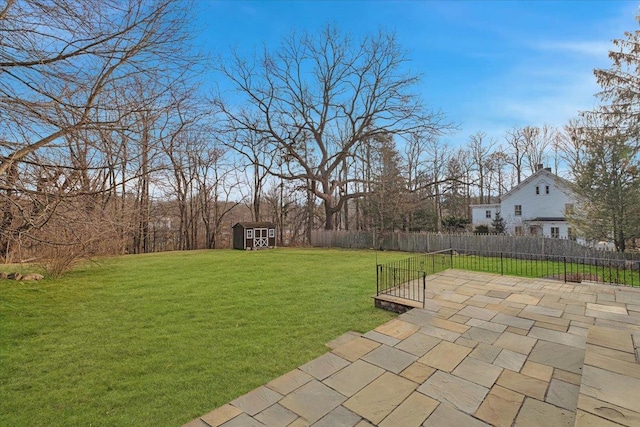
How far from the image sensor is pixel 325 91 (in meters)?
19.5

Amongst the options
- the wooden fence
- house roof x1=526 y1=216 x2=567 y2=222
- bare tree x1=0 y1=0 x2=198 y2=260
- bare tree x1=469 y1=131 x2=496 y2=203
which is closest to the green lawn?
bare tree x1=0 y1=0 x2=198 y2=260

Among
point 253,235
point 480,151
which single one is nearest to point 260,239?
point 253,235

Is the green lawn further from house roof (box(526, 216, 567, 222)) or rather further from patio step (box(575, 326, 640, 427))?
house roof (box(526, 216, 567, 222))

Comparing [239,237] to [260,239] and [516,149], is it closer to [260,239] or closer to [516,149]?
[260,239]

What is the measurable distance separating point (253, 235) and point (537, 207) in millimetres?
19918

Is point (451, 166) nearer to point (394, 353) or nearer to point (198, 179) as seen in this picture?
point (198, 179)

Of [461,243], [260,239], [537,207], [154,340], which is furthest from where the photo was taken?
[537,207]

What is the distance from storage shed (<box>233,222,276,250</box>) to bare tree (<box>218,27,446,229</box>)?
13.2ft

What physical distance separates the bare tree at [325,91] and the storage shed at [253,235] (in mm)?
4012

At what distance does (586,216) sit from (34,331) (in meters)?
17.1

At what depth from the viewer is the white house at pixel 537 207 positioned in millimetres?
19906

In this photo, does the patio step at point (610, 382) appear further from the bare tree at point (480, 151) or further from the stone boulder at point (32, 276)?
the bare tree at point (480, 151)

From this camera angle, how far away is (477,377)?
3.04 metres

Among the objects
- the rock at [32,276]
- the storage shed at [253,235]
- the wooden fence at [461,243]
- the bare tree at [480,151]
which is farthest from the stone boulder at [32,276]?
the bare tree at [480,151]
